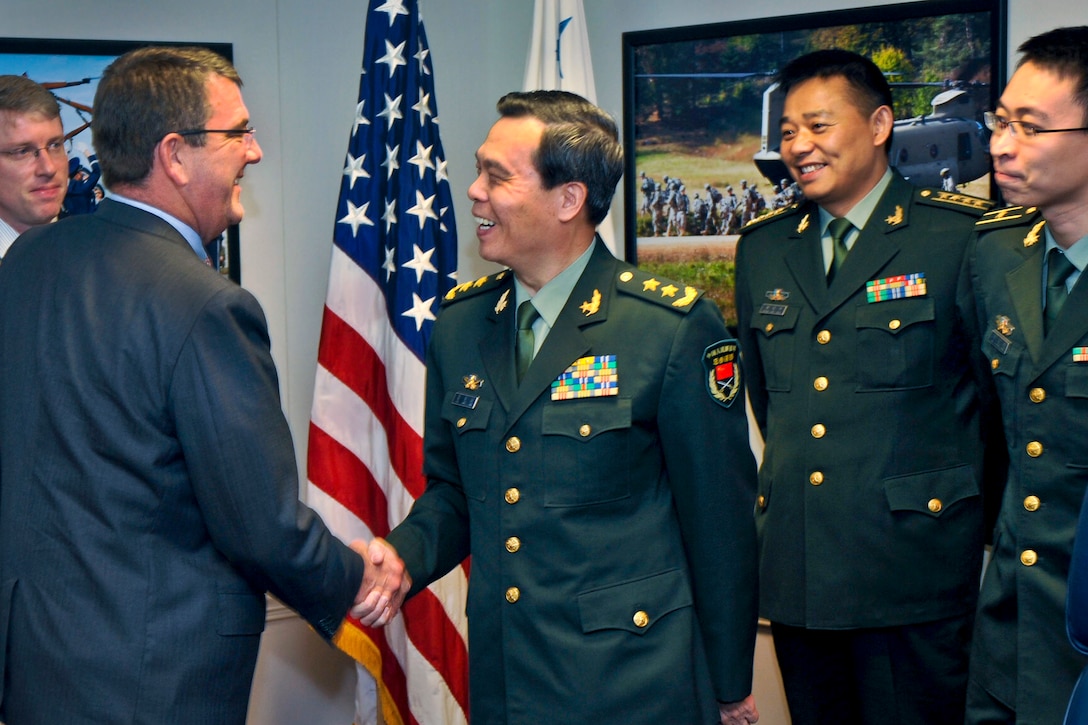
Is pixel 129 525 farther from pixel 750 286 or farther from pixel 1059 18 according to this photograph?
pixel 1059 18

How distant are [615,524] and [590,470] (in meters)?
0.10

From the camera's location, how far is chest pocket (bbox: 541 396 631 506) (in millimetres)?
1905

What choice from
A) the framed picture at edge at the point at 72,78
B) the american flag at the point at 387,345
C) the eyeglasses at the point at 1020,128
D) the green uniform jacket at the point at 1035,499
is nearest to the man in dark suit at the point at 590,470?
the green uniform jacket at the point at 1035,499

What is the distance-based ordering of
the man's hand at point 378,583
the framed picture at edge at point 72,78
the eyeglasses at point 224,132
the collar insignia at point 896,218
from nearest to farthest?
the eyeglasses at point 224,132
the man's hand at point 378,583
the collar insignia at point 896,218
the framed picture at edge at point 72,78

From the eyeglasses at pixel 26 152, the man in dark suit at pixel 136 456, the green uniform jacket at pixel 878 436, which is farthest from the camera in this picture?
the eyeglasses at pixel 26 152

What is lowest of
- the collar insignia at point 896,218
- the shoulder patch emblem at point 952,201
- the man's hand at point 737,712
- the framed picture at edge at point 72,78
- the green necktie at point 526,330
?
the man's hand at point 737,712

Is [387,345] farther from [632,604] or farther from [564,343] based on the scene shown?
[632,604]

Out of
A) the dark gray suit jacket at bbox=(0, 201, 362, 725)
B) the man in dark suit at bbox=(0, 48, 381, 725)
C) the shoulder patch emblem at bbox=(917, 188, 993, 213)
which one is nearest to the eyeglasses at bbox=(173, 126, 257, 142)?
the man in dark suit at bbox=(0, 48, 381, 725)

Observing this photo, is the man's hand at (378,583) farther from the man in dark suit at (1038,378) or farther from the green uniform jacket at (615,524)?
the man in dark suit at (1038,378)

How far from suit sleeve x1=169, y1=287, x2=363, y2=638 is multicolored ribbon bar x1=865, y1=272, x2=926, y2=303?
1.35m

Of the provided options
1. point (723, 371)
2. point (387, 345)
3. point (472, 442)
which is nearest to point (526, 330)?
point (472, 442)

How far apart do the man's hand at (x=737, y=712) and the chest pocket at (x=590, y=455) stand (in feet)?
1.39

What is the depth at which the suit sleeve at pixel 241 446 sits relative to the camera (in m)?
1.69

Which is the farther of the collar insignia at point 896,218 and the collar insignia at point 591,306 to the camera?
the collar insignia at point 896,218
